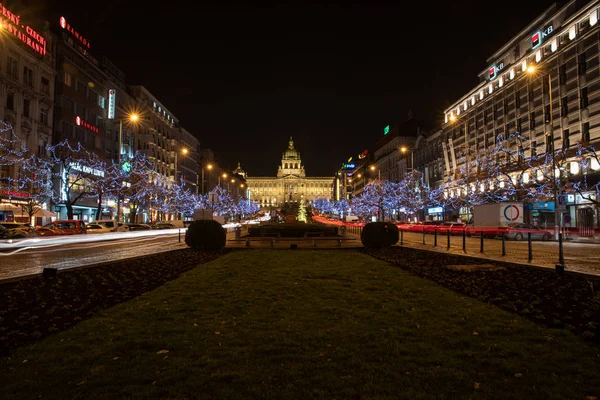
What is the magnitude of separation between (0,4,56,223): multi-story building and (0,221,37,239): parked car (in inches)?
296

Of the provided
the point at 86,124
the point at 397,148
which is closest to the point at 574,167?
the point at 86,124

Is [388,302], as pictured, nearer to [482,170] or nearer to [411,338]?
[411,338]

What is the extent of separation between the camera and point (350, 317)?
6.88 m

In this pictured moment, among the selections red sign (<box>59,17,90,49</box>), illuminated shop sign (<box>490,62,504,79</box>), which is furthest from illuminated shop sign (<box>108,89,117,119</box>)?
illuminated shop sign (<box>490,62,504,79</box>)

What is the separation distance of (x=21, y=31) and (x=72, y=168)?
1520cm

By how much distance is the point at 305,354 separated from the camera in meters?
5.01

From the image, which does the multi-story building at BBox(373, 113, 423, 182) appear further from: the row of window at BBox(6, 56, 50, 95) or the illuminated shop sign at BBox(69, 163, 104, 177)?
the row of window at BBox(6, 56, 50, 95)

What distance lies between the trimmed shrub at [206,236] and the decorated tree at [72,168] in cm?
2764

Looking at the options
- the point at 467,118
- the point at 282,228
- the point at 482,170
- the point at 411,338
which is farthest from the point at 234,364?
the point at 467,118

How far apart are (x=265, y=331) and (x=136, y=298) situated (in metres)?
3.89

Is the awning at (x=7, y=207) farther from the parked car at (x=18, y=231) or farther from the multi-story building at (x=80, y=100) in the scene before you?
the parked car at (x=18, y=231)

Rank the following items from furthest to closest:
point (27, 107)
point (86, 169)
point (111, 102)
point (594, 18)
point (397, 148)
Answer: point (397, 148)
point (111, 102)
point (86, 169)
point (27, 107)
point (594, 18)

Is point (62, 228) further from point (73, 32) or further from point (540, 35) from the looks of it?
point (540, 35)

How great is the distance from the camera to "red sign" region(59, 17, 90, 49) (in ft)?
→ 166
